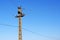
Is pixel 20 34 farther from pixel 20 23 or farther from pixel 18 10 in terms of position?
pixel 18 10

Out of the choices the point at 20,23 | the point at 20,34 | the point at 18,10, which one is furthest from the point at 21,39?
the point at 18,10

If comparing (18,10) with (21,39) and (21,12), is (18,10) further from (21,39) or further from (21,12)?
(21,39)

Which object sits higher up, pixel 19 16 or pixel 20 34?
pixel 19 16


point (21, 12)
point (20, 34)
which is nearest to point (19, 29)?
Result: point (20, 34)

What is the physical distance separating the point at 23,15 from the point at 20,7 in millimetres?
2082

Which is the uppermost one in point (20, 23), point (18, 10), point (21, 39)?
point (18, 10)

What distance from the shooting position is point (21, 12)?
44.6 m

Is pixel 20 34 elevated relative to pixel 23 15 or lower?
lower

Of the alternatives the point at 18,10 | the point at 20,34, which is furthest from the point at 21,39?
the point at 18,10

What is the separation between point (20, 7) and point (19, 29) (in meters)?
5.21

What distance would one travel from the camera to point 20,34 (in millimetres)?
42562

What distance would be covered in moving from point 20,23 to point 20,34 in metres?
2.87

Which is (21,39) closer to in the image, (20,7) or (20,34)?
(20,34)

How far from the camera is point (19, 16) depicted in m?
→ 44.5
